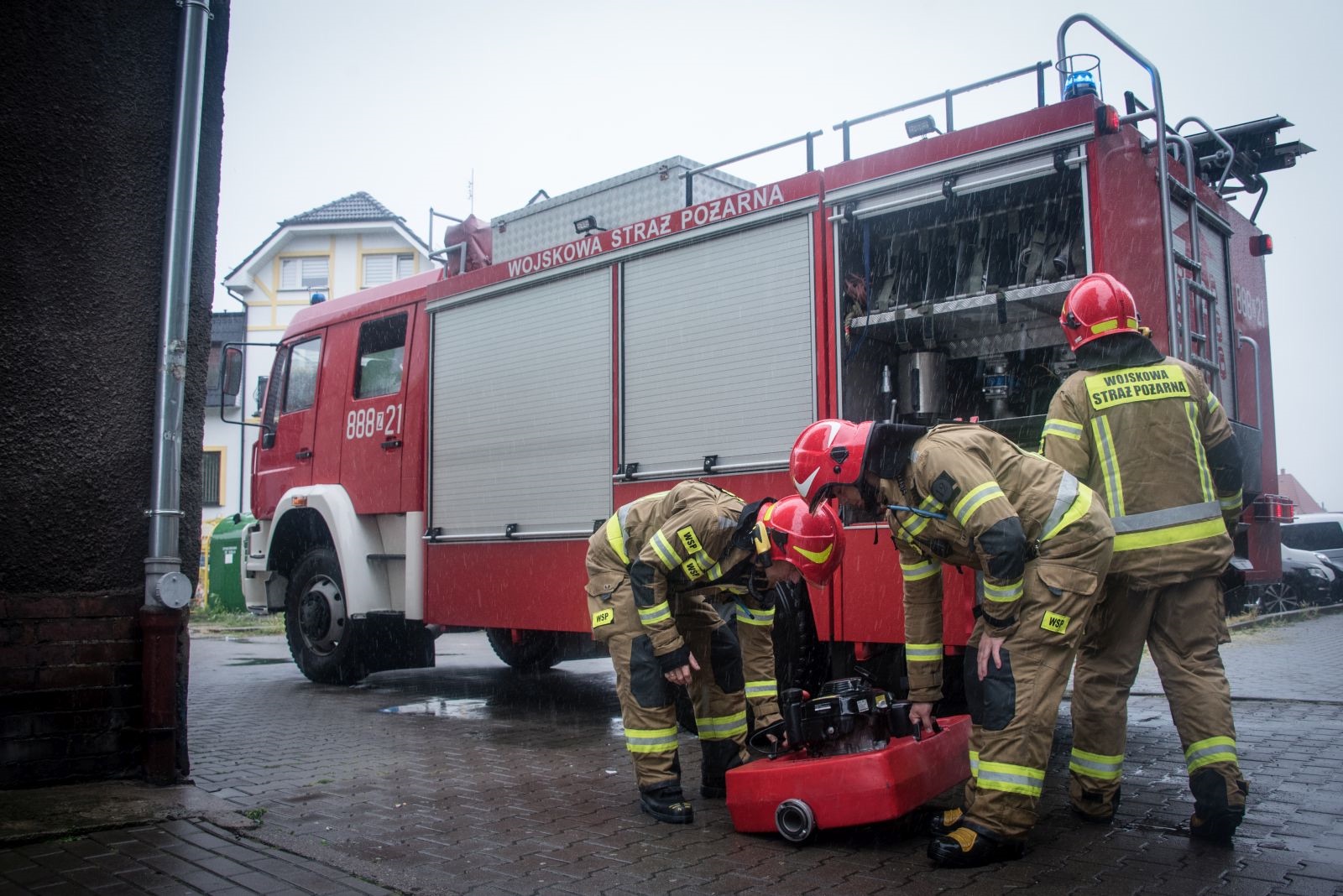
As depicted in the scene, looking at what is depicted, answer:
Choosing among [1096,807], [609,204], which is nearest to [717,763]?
[1096,807]

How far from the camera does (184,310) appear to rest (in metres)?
4.97

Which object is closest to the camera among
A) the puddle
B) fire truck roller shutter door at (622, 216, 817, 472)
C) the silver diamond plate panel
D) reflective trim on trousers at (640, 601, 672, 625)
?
reflective trim on trousers at (640, 601, 672, 625)

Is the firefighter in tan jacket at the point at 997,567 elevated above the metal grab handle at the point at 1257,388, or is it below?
below

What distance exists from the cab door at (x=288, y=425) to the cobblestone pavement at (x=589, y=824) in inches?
85.6

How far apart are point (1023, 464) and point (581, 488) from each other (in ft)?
10.7

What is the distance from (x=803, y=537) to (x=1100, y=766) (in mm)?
1376

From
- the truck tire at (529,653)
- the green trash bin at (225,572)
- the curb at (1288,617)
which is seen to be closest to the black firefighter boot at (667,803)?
the truck tire at (529,653)

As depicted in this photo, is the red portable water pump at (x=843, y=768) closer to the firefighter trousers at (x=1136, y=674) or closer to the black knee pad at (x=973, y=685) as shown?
the black knee pad at (x=973, y=685)

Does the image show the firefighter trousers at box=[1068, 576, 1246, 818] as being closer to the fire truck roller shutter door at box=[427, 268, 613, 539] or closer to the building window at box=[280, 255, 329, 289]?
the fire truck roller shutter door at box=[427, 268, 613, 539]

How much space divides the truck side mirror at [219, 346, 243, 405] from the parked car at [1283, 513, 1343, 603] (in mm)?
15811

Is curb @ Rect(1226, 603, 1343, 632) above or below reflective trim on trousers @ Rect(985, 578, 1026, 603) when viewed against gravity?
below

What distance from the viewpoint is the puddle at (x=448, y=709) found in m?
7.42

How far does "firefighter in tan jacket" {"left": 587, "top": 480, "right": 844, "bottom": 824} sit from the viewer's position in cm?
439

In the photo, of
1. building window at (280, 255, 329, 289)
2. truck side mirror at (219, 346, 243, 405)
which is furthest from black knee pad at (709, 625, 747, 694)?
building window at (280, 255, 329, 289)
